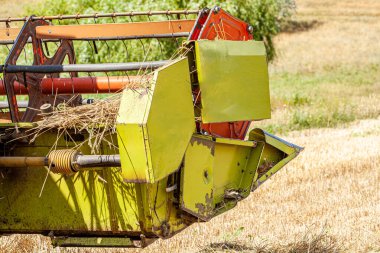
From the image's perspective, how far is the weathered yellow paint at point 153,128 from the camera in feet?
12.7

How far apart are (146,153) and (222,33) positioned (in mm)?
1645

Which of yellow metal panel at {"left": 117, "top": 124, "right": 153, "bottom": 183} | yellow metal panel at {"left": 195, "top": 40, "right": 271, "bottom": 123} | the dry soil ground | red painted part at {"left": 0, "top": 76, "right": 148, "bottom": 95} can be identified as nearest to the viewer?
yellow metal panel at {"left": 117, "top": 124, "right": 153, "bottom": 183}

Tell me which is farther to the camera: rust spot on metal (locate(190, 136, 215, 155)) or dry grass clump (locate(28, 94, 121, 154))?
rust spot on metal (locate(190, 136, 215, 155))

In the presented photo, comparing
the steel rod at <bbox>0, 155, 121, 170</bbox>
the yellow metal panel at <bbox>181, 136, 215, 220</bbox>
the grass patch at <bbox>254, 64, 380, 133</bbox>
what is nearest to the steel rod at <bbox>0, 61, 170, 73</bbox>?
the yellow metal panel at <bbox>181, 136, 215, 220</bbox>

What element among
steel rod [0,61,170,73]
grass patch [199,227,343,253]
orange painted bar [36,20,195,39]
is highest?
orange painted bar [36,20,195,39]

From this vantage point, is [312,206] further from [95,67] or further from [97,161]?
[97,161]

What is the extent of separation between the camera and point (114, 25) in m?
6.11

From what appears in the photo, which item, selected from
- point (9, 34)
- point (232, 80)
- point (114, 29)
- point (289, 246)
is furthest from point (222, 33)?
point (9, 34)

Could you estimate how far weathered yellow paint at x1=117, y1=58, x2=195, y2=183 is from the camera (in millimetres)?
3861

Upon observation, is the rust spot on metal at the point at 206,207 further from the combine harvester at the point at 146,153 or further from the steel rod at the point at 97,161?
the steel rod at the point at 97,161

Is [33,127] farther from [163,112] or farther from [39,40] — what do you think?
[39,40]

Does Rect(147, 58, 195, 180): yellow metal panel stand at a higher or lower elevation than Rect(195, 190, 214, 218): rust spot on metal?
higher

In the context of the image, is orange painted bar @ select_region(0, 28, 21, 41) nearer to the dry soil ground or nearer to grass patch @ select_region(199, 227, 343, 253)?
the dry soil ground

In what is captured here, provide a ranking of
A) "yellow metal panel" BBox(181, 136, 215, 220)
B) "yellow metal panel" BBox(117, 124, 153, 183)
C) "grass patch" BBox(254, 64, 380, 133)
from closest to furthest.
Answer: "yellow metal panel" BBox(117, 124, 153, 183) → "yellow metal panel" BBox(181, 136, 215, 220) → "grass patch" BBox(254, 64, 380, 133)
